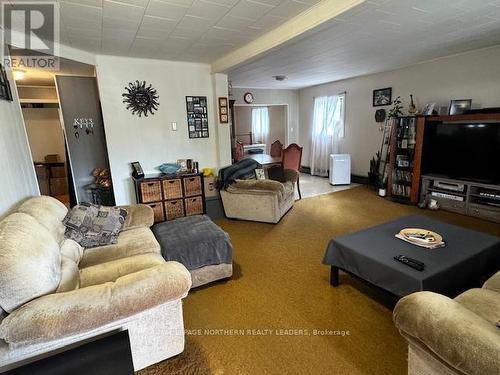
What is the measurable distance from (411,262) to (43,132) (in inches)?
281

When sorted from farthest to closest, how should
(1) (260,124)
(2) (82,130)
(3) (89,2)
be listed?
(1) (260,124), (2) (82,130), (3) (89,2)

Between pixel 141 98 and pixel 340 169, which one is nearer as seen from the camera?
pixel 141 98

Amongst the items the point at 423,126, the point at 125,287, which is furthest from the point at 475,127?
the point at 125,287

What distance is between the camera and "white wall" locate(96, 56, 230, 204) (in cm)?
376

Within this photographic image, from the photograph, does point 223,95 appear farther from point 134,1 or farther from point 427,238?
point 427,238

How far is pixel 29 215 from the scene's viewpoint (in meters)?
1.80

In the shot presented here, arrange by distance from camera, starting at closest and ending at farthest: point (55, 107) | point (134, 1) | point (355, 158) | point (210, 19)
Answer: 1. point (134, 1)
2. point (210, 19)
3. point (55, 107)
4. point (355, 158)

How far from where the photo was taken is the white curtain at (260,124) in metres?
9.98

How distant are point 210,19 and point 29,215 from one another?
221cm

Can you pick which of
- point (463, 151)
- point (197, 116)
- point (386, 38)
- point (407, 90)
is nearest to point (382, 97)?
point (407, 90)

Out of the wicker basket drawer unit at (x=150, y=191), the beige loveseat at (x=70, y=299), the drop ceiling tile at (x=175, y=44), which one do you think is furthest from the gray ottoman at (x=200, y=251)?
the drop ceiling tile at (x=175, y=44)

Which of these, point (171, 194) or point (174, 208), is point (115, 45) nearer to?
point (171, 194)

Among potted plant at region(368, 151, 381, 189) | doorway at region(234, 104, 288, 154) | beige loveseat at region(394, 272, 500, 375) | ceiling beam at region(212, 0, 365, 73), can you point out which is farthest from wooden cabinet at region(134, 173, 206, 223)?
doorway at region(234, 104, 288, 154)

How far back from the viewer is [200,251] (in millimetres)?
2285
